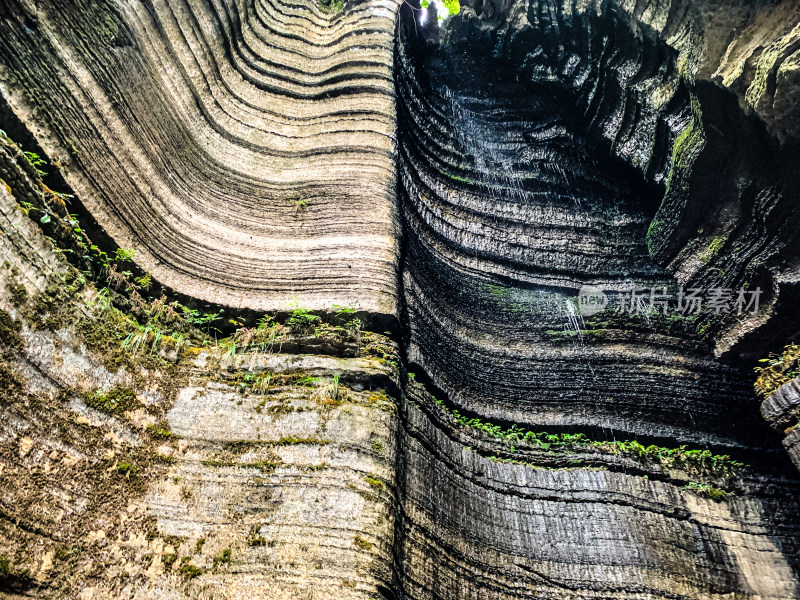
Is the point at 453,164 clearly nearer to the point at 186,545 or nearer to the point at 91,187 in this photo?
the point at 91,187

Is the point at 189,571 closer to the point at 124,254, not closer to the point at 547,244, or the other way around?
the point at 124,254

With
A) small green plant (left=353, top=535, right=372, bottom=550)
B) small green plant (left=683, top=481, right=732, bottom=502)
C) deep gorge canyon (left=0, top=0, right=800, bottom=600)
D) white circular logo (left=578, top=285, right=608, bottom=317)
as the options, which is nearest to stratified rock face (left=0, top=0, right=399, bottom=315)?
deep gorge canyon (left=0, top=0, right=800, bottom=600)

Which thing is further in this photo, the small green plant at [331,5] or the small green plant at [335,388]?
the small green plant at [331,5]

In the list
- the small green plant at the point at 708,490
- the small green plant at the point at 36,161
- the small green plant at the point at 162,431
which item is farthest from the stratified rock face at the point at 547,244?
the small green plant at the point at 36,161

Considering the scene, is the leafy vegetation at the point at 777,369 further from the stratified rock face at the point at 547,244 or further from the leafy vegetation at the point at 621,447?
the leafy vegetation at the point at 621,447

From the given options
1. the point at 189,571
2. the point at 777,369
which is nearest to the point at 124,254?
the point at 189,571

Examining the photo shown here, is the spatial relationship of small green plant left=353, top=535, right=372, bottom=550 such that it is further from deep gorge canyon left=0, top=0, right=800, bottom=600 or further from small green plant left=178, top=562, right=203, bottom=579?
small green plant left=178, top=562, right=203, bottom=579

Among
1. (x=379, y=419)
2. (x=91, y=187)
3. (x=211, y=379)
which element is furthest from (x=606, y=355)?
(x=91, y=187)

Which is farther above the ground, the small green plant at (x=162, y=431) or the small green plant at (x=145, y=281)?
the small green plant at (x=145, y=281)
